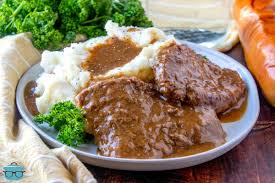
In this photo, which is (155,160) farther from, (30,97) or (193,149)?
(30,97)

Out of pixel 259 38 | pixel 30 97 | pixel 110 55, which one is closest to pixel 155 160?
pixel 110 55

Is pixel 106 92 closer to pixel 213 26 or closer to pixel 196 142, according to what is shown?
pixel 196 142

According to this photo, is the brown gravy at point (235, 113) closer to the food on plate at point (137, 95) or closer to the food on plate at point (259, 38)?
the food on plate at point (137, 95)

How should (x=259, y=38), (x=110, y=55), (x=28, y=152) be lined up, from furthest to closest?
(x=259, y=38)
(x=110, y=55)
(x=28, y=152)

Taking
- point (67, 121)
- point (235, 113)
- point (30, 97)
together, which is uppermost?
point (67, 121)

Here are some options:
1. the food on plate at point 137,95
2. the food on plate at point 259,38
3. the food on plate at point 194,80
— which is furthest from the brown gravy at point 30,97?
the food on plate at point 259,38

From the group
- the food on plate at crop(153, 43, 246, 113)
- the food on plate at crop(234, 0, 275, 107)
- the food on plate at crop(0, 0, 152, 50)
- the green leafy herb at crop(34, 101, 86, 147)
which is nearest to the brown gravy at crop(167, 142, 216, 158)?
the food on plate at crop(153, 43, 246, 113)

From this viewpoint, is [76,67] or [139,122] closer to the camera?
[139,122]
